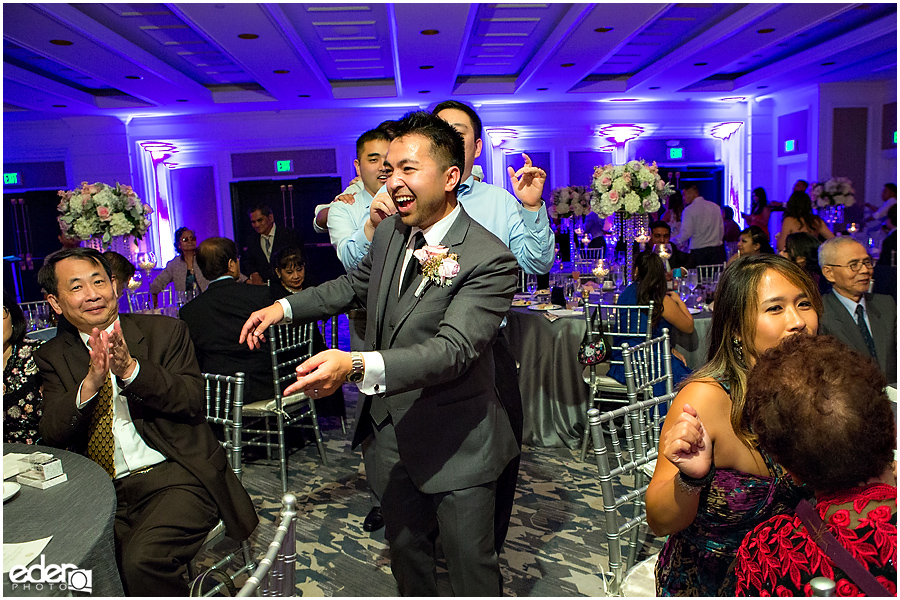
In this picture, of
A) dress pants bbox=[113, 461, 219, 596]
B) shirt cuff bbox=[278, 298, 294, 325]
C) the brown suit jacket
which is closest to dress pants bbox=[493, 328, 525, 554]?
shirt cuff bbox=[278, 298, 294, 325]

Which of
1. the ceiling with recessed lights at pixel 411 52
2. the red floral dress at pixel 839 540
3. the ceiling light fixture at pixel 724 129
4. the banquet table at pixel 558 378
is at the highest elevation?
the ceiling with recessed lights at pixel 411 52

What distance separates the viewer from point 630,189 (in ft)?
16.9

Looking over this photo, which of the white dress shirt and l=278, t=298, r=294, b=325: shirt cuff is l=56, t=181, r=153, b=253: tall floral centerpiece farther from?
l=278, t=298, r=294, b=325: shirt cuff

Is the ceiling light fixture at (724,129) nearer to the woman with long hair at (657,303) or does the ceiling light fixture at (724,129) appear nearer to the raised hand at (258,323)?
the woman with long hair at (657,303)

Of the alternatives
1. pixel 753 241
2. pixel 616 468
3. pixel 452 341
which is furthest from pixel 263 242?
pixel 452 341

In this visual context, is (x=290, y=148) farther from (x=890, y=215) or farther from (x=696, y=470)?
(x=696, y=470)

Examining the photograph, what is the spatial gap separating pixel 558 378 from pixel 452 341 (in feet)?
9.36

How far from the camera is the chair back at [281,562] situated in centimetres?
107

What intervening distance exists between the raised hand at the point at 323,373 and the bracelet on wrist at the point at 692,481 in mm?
738

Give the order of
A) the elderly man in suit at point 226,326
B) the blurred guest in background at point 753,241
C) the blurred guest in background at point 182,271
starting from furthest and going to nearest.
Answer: the blurred guest in background at point 182,271
the blurred guest in background at point 753,241
the elderly man in suit at point 226,326

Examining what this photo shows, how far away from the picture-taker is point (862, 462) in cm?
102

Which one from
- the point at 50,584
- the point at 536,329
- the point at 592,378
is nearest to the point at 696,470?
the point at 50,584

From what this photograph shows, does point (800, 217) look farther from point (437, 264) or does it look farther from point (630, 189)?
point (437, 264)

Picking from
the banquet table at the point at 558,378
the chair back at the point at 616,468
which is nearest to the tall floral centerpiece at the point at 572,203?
the banquet table at the point at 558,378
